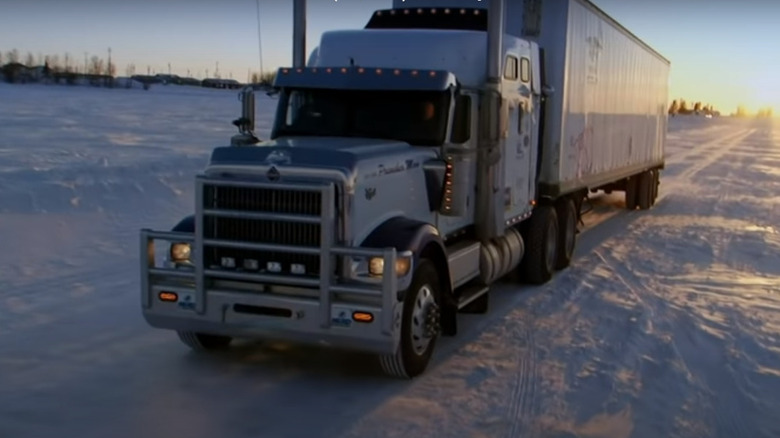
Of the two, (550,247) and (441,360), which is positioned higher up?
(550,247)

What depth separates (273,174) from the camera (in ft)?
22.7

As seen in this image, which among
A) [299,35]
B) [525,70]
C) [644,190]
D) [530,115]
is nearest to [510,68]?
[525,70]

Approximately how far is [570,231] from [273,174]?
7112 millimetres

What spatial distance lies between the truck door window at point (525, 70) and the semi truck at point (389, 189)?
0.12 feet

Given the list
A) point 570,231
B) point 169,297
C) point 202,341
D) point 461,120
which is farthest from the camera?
point 570,231

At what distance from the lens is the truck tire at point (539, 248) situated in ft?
38.2

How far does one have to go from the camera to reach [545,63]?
38.2 feet

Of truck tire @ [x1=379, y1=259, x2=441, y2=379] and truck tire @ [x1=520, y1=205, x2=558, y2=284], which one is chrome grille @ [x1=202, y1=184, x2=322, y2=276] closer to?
truck tire @ [x1=379, y1=259, x2=441, y2=379]

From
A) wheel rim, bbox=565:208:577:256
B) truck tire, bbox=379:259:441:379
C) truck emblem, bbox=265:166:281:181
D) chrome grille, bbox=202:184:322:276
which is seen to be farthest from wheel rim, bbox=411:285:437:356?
wheel rim, bbox=565:208:577:256

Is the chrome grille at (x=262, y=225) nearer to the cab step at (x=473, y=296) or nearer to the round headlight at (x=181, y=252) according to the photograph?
the round headlight at (x=181, y=252)

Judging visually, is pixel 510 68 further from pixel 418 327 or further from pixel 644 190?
pixel 644 190

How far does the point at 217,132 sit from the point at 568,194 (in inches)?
1000

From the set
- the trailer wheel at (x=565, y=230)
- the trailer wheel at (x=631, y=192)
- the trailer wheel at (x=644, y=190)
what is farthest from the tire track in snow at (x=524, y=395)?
the trailer wheel at (x=644, y=190)

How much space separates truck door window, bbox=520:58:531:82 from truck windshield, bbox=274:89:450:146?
→ 2.23 meters
